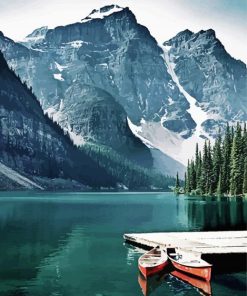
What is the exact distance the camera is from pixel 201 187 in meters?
192

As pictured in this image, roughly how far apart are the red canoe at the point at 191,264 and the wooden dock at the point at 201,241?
4.51 feet

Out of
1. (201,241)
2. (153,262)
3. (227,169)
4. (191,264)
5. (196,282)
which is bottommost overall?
(196,282)

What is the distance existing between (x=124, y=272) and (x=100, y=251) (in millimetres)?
11086

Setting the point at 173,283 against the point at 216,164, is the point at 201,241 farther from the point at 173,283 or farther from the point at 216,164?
the point at 216,164

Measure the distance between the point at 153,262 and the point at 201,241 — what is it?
11.3 meters

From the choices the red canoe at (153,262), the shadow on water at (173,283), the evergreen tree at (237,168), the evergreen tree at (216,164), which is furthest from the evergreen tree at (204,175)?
the shadow on water at (173,283)

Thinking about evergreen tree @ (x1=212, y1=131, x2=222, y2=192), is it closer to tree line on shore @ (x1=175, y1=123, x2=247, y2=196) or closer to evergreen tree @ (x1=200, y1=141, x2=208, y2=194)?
tree line on shore @ (x1=175, y1=123, x2=247, y2=196)

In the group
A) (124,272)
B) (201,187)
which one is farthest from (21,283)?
(201,187)

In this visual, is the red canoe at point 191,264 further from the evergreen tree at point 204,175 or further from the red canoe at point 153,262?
the evergreen tree at point 204,175

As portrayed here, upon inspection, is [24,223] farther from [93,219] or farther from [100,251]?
[100,251]

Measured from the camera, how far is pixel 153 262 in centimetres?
4081

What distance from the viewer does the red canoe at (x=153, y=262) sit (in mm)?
38281

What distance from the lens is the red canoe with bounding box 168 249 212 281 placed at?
36125mm

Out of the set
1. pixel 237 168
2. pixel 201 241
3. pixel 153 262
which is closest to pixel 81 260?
pixel 153 262
